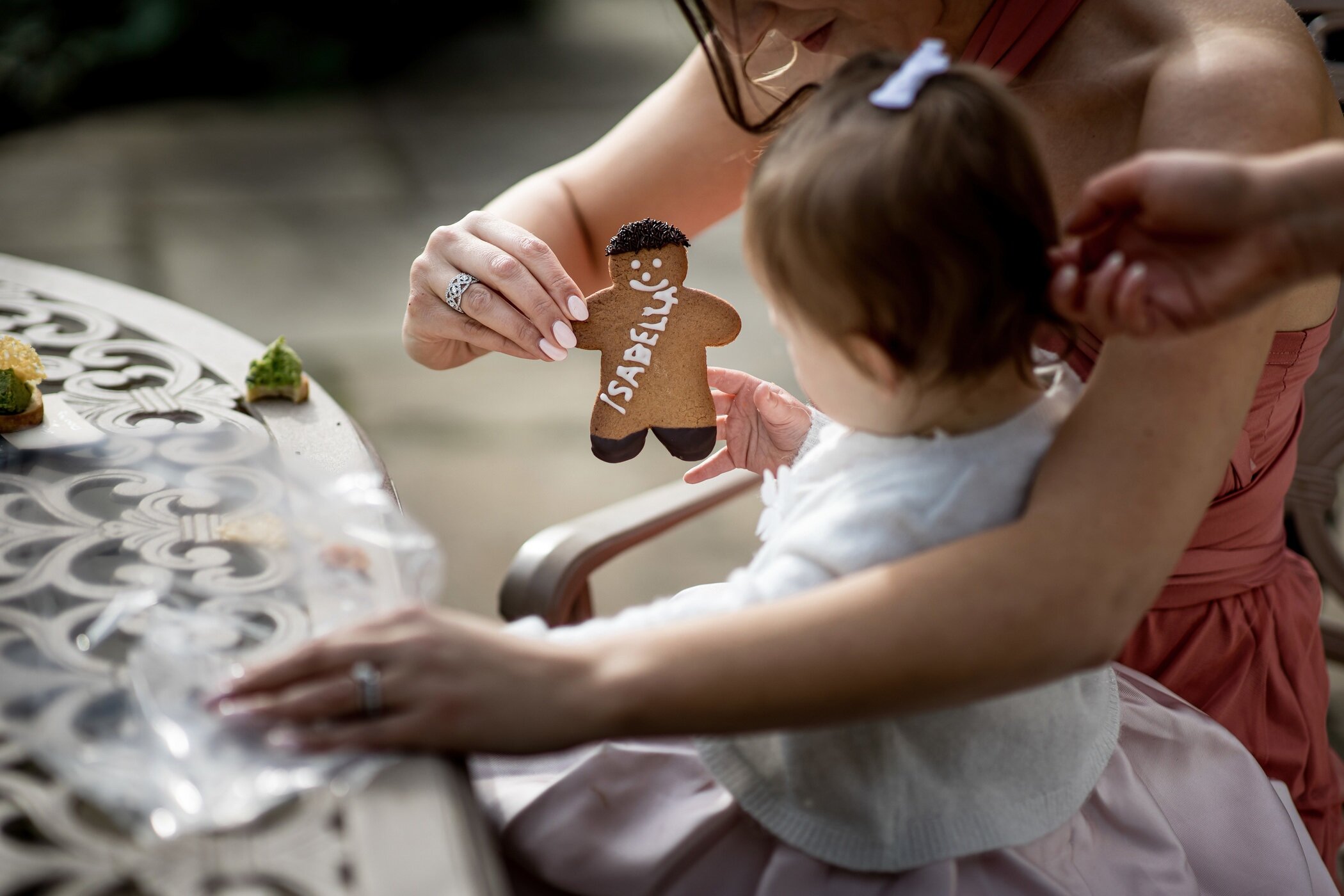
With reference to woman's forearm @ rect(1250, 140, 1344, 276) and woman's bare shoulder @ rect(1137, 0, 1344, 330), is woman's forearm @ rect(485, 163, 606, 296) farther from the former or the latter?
woman's forearm @ rect(1250, 140, 1344, 276)

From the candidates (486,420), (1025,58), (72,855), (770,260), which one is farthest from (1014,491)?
(486,420)

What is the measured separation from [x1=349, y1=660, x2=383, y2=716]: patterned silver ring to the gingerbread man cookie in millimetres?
516

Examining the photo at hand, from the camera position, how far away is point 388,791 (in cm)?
74

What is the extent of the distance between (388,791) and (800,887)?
329 millimetres

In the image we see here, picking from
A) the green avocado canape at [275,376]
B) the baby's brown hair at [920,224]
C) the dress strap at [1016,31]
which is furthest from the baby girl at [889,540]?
the green avocado canape at [275,376]

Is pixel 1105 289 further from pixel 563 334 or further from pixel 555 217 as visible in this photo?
pixel 555 217

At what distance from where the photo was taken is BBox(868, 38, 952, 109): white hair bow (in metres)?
0.83

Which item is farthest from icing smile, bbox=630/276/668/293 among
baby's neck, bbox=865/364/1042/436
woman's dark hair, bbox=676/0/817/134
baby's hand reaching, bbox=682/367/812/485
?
baby's neck, bbox=865/364/1042/436

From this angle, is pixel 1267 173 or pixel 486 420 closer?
pixel 1267 173

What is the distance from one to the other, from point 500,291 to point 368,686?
578mm

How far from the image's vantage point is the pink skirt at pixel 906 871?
888mm

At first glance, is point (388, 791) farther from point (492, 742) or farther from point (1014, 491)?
point (1014, 491)

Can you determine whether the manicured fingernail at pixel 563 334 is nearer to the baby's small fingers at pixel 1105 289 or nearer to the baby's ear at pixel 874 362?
the baby's ear at pixel 874 362

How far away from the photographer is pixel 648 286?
1.20 meters
